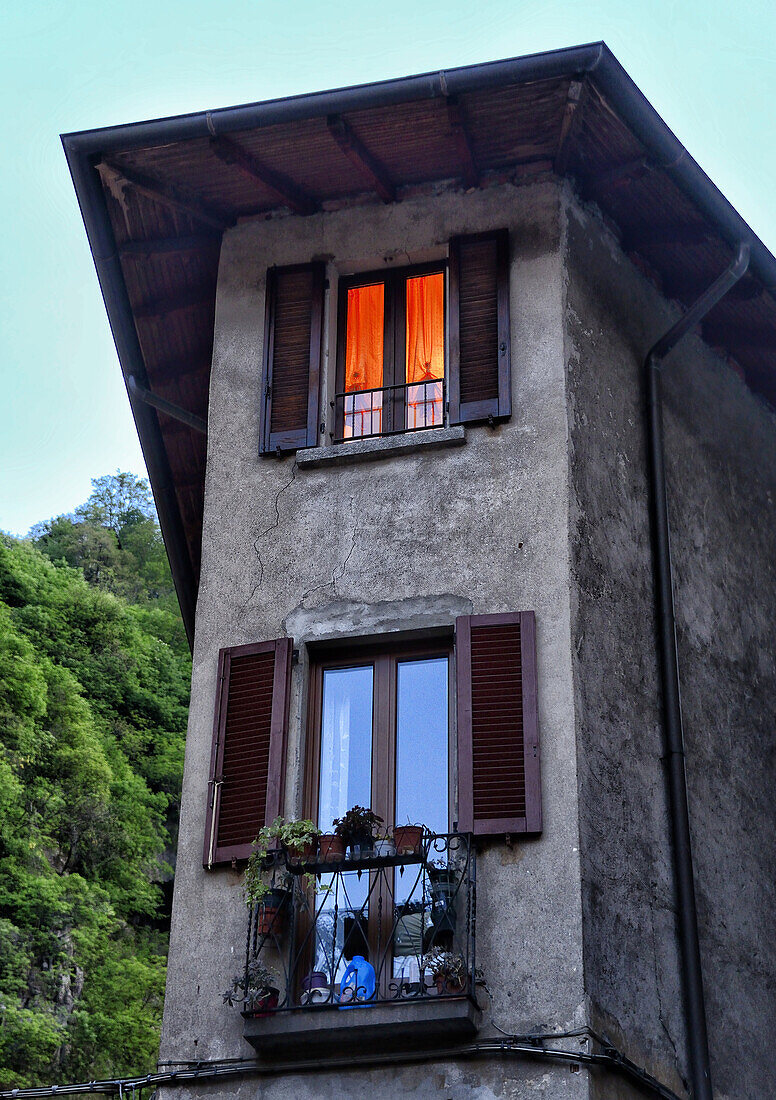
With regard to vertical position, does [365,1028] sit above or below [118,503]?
below

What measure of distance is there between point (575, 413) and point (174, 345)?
4.21 metres

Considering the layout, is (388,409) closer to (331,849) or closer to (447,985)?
(331,849)

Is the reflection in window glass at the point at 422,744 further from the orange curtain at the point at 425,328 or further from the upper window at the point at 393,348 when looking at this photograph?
the orange curtain at the point at 425,328

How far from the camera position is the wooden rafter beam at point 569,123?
9.88 meters

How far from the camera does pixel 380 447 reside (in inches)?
398

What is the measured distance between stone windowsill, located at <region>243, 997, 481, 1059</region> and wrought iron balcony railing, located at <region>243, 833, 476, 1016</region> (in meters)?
0.06

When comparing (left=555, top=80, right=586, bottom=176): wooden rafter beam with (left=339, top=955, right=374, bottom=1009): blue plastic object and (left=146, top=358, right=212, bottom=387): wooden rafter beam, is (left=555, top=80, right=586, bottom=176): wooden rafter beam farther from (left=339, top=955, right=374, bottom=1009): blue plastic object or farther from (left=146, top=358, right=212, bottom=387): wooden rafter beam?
(left=339, top=955, right=374, bottom=1009): blue plastic object

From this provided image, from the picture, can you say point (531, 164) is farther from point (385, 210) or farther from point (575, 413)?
point (575, 413)

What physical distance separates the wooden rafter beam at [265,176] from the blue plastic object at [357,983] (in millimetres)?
5790

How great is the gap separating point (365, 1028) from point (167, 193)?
6.49m

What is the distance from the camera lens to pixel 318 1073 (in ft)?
26.9

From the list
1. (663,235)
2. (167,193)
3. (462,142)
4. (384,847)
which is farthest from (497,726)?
(167,193)

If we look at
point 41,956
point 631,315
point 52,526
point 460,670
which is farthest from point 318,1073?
point 52,526

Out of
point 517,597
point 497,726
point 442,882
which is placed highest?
point 517,597
